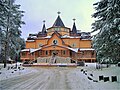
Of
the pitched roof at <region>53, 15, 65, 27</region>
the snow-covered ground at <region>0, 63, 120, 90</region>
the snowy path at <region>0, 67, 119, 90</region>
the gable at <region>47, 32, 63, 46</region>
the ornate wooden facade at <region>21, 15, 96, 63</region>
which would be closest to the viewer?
the snowy path at <region>0, 67, 119, 90</region>

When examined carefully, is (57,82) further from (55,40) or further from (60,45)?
(55,40)

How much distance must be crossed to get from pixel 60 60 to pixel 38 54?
8.75 m

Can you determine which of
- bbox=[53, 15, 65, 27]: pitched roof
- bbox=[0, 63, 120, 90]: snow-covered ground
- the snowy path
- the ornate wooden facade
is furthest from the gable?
the snowy path

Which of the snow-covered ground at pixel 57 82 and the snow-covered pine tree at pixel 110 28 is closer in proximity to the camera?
the snow-covered ground at pixel 57 82

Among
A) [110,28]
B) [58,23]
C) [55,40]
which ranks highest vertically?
[58,23]

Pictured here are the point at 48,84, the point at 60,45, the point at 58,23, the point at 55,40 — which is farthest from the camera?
the point at 58,23

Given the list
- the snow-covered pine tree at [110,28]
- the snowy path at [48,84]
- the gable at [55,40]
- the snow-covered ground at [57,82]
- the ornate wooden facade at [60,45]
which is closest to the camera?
the snowy path at [48,84]

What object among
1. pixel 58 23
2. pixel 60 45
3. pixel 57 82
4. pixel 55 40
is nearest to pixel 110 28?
pixel 57 82

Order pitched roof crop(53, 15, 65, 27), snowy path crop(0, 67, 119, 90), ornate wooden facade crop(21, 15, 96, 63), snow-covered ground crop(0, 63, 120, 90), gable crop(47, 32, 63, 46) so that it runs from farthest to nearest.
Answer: pitched roof crop(53, 15, 65, 27), gable crop(47, 32, 63, 46), ornate wooden facade crop(21, 15, 96, 63), snow-covered ground crop(0, 63, 120, 90), snowy path crop(0, 67, 119, 90)

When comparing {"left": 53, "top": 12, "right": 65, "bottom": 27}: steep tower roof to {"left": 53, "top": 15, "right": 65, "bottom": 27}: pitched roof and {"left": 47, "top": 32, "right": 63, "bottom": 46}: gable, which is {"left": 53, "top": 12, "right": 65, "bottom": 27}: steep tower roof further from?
{"left": 47, "top": 32, "right": 63, "bottom": 46}: gable

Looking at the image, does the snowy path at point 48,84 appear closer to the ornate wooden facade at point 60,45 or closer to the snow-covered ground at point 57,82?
the snow-covered ground at point 57,82

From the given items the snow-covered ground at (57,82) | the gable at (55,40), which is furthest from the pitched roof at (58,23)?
the snow-covered ground at (57,82)

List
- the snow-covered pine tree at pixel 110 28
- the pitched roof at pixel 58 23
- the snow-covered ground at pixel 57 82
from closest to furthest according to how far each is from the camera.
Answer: the snow-covered ground at pixel 57 82 → the snow-covered pine tree at pixel 110 28 → the pitched roof at pixel 58 23

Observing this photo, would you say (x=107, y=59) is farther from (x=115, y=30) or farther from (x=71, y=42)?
(x=71, y=42)
